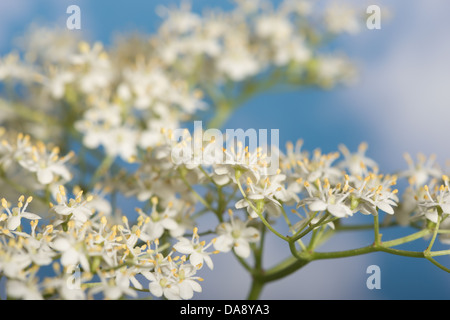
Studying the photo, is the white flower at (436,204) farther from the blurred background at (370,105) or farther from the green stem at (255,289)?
the blurred background at (370,105)

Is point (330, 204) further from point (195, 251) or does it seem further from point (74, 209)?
point (74, 209)

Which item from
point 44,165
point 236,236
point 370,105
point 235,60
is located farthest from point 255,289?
point 370,105

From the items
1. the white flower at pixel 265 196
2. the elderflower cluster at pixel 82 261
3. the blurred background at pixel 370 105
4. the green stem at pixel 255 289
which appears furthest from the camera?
the blurred background at pixel 370 105

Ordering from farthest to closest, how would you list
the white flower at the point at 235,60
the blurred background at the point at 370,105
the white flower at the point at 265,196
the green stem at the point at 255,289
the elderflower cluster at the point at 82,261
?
the blurred background at the point at 370,105
the white flower at the point at 235,60
the green stem at the point at 255,289
the white flower at the point at 265,196
the elderflower cluster at the point at 82,261

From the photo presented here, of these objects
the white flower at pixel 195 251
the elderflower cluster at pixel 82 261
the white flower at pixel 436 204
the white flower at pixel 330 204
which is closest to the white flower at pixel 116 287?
the elderflower cluster at pixel 82 261

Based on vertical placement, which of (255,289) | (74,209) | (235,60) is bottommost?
(255,289)

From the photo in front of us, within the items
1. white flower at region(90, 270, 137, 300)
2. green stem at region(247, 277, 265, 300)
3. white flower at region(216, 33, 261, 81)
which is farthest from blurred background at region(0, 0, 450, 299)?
white flower at region(90, 270, 137, 300)
